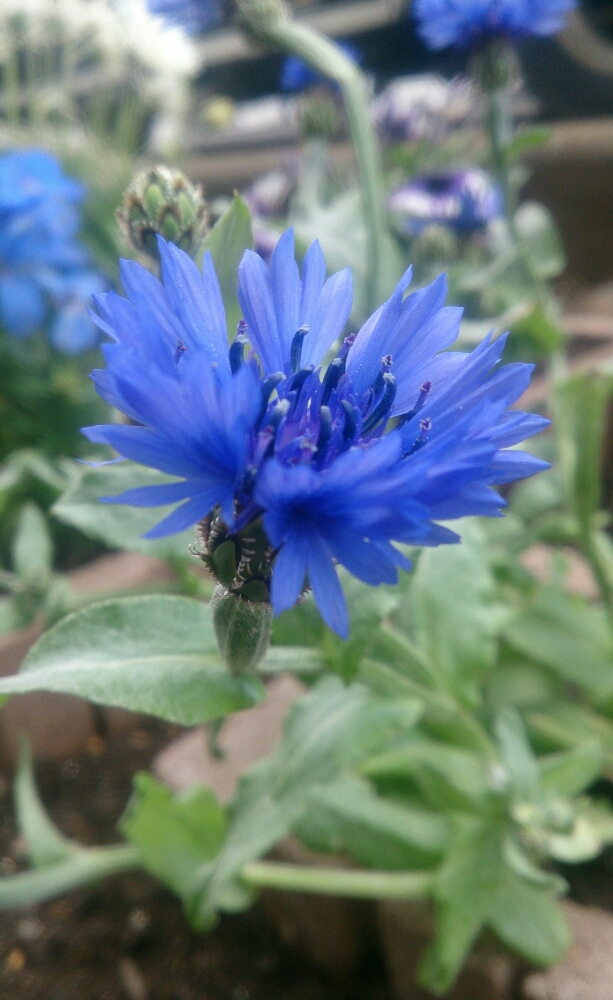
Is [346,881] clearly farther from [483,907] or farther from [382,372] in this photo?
Result: [382,372]

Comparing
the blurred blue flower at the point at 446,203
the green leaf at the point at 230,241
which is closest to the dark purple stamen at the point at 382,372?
the green leaf at the point at 230,241

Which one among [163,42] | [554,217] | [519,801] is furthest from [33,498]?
[554,217]

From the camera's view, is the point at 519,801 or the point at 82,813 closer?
the point at 519,801

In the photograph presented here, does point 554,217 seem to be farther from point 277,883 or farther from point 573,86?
point 277,883

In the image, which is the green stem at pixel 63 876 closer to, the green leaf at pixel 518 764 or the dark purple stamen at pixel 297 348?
the green leaf at pixel 518 764

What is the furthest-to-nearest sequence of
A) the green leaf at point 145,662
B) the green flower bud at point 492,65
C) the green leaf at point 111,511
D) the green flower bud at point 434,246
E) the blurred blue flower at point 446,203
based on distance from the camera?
the blurred blue flower at point 446,203 < the green flower bud at point 434,246 < the green flower bud at point 492,65 < the green leaf at point 111,511 < the green leaf at point 145,662

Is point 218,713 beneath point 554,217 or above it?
beneath
